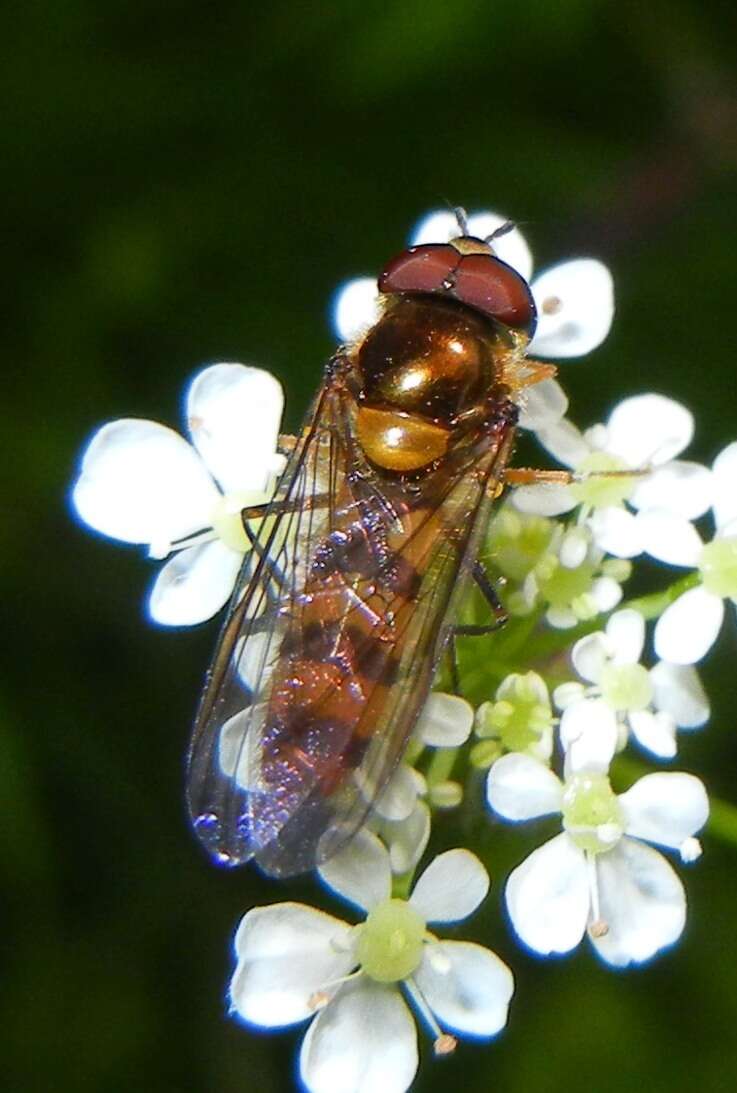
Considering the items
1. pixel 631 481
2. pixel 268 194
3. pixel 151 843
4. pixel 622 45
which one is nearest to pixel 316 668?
pixel 631 481

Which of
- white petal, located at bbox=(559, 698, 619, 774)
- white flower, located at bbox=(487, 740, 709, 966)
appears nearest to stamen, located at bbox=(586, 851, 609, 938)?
white flower, located at bbox=(487, 740, 709, 966)

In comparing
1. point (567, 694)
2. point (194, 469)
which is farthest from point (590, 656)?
point (194, 469)

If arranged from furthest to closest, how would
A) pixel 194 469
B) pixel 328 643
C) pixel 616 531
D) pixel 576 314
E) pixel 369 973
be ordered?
pixel 576 314 < pixel 194 469 < pixel 616 531 < pixel 369 973 < pixel 328 643

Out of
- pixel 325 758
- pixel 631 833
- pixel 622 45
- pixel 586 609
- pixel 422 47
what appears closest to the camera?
pixel 325 758

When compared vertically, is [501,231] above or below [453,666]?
above

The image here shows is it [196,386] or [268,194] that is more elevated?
[268,194]

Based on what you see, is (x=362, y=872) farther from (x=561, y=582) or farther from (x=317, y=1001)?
(x=561, y=582)

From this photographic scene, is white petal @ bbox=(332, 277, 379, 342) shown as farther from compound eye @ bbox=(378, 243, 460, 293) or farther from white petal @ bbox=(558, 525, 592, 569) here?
white petal @ bbox=(558, 525, 592, 569)

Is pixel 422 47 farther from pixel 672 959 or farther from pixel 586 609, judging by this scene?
pixel 672 959
